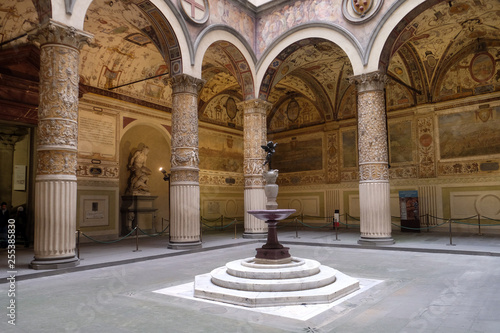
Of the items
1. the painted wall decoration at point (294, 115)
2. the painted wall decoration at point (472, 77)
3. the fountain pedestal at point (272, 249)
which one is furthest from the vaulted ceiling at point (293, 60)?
the fountain pedestal at point (272, 249)

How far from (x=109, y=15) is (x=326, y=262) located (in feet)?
35.2

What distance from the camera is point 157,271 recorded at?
8.73 meters

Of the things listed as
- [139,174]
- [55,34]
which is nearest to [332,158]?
[139,174]

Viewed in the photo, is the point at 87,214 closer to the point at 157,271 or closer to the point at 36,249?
the point at 36,249

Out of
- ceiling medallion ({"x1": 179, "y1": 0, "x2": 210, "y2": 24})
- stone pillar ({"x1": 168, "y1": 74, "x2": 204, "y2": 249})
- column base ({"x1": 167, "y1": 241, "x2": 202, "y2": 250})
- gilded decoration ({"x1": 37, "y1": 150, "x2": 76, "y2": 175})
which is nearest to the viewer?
gilded decoration ({"x1": 37, "y1": 150, "x2": 76, "y2": 175})

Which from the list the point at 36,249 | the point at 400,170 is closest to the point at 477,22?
the point at 400,170

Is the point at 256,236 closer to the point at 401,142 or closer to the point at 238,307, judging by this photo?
the point at 401,142

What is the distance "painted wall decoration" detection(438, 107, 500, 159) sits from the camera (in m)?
15.8

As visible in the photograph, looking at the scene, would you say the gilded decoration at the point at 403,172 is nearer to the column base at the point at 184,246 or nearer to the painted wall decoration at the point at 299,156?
the painted wall decoration at the point at 299,156

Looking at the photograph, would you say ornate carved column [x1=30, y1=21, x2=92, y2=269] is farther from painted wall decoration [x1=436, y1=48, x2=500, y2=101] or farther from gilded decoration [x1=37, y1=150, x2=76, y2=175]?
painted wall decoration [x1=436, y1=48, x2=500, y2=101]

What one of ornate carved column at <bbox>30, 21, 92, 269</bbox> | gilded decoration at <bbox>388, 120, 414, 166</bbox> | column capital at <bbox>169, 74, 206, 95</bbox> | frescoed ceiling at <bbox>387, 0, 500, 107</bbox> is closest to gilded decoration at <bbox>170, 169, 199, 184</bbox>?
column capital at <bbox>169, 74, 206, 95</bbox>

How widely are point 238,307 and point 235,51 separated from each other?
11.5 metres

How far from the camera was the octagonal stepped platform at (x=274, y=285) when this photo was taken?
5781mm

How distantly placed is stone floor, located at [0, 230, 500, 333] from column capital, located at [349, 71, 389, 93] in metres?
5.44
